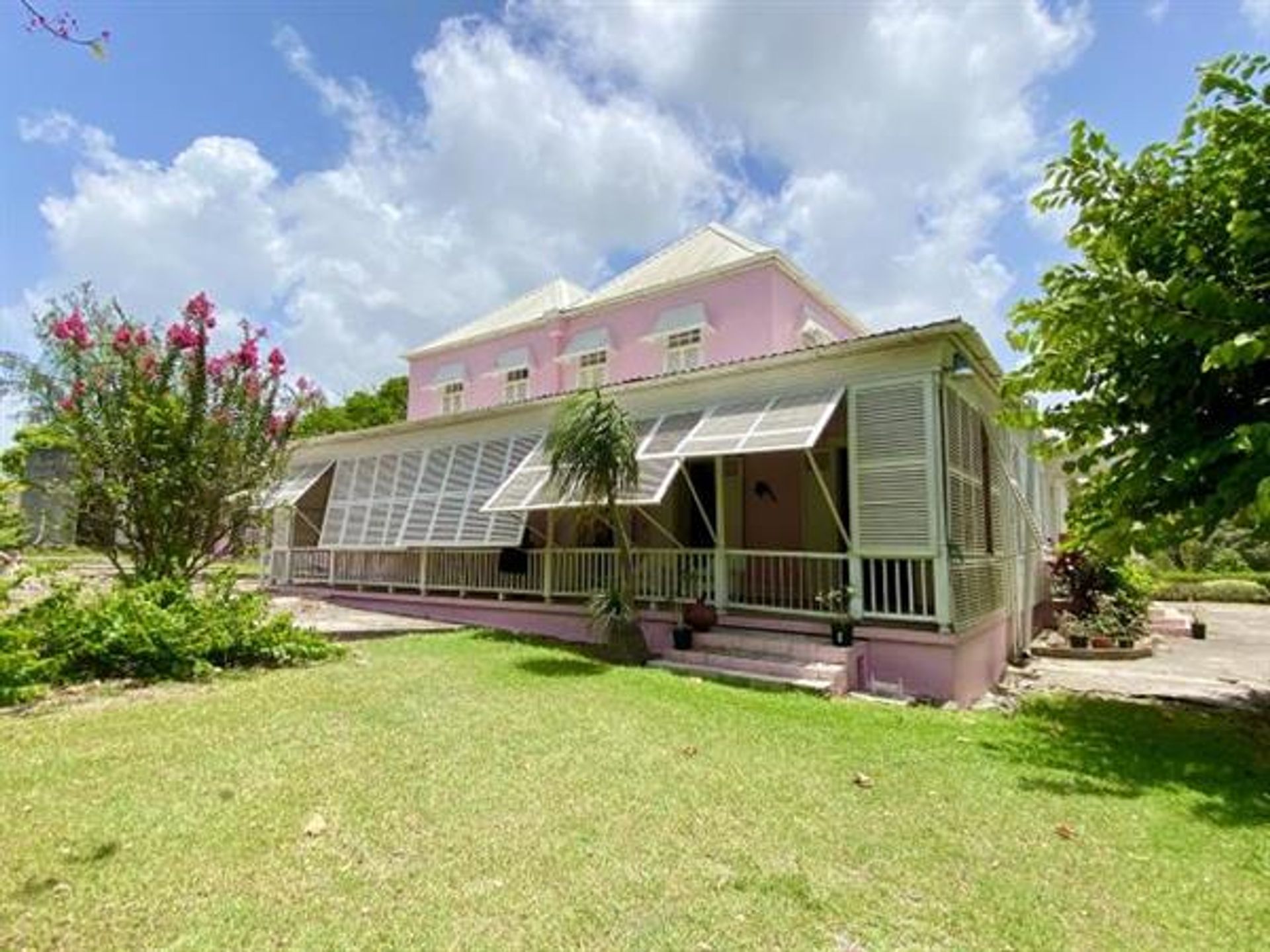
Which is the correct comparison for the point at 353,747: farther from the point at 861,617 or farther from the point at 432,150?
the point at 432,150

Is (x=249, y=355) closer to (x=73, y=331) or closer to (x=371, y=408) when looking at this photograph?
(x=73, y=331)

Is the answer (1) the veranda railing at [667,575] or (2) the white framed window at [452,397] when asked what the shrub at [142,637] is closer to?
(1) the veranda railing at [667,575]

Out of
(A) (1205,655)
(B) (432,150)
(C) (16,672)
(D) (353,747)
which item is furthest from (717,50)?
(A) (1205,655)

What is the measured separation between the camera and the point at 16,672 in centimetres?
700

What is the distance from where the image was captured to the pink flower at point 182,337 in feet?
31.4

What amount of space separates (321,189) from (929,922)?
15692mm

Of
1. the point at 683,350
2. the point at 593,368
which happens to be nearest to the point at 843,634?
the point at 683,350

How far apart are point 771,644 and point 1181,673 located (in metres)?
8.17

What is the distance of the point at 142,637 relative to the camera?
8.26 meters

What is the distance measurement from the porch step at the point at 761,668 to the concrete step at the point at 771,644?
6 cm

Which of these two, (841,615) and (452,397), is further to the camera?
(452,397)

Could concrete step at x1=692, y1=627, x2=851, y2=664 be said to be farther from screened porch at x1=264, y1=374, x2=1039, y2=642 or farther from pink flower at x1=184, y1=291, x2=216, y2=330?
pink flower at x1=184, y1=291, x2=216, y2=330

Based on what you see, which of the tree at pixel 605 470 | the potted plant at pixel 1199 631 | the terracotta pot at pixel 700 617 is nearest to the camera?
the tree at pixel 605 470

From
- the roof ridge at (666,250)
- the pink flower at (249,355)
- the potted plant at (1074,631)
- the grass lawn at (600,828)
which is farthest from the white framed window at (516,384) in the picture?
the potted plant at (1074,631)
